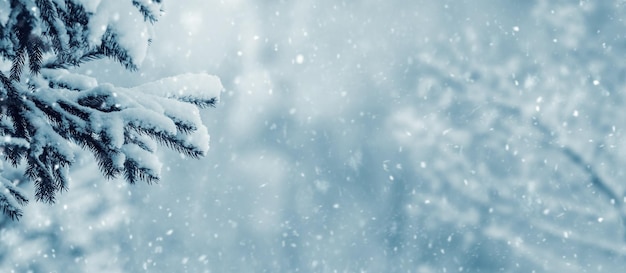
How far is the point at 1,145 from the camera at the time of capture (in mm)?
1648

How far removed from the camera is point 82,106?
5.41 ft

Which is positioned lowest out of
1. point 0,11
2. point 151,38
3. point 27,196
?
point 27,196

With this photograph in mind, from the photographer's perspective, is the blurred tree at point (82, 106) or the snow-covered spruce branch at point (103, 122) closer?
the blurred tree at point (82, 106)

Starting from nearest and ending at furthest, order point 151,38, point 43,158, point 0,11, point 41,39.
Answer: point 0,11, point 41,39, point 151,38, point 43,158

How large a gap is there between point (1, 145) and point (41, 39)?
38cm

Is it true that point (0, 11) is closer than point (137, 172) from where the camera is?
Yes

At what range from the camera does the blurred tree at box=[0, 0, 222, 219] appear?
1.49 metres

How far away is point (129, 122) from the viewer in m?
1.60

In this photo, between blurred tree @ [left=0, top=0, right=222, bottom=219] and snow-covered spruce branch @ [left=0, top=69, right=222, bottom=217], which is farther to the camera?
snow-covered spruce branch @ [left=0, top=69, right=222, bottom=217]

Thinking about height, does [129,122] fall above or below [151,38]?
below

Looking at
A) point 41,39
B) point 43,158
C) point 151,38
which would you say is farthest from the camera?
point 43,158

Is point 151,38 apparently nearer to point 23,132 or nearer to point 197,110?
point 197,110

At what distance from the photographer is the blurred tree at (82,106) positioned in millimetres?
1487

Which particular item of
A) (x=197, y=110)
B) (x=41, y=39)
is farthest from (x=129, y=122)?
(x=41, y=39)
